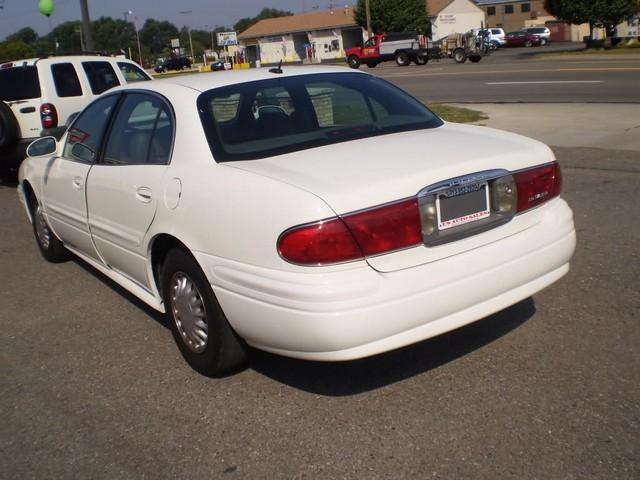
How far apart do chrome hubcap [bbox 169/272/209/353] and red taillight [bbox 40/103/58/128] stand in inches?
313

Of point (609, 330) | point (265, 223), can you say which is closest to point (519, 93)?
point (609, 330)

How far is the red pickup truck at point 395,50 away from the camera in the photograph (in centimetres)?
4144

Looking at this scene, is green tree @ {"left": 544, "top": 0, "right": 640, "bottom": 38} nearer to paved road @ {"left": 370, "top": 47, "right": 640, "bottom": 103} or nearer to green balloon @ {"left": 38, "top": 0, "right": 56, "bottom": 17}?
paved road @ {"left": 370, "top": 47, "right": 640, "bottom": 103}

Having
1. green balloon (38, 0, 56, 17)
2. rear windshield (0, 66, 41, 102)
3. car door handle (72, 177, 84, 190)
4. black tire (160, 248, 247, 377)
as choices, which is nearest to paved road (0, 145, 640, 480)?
black tire (160, 248, 247, 377)

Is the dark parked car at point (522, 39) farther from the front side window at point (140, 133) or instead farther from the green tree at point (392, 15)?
the front side window at point (140, 133)

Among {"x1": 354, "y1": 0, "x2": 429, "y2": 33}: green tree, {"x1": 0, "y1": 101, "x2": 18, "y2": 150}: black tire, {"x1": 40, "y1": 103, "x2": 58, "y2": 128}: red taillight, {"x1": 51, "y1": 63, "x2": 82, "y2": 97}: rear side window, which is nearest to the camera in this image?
{"x1": 0, "y1": 101, "x2": 18, "y2": 150}: black tire

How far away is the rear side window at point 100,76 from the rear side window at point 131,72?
0.29 meters

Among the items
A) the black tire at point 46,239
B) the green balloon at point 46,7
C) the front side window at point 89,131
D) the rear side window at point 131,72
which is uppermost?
the green balloon at point 46,7

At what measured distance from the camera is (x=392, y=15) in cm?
6794

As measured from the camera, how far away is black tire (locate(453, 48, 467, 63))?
40594 mm

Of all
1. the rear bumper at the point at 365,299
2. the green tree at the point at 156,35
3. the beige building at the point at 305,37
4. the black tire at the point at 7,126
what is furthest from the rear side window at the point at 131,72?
the green tree at the point at 156,35

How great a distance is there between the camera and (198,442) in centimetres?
326

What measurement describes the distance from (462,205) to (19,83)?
31.6 ft

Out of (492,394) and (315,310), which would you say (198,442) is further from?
(492,394)
